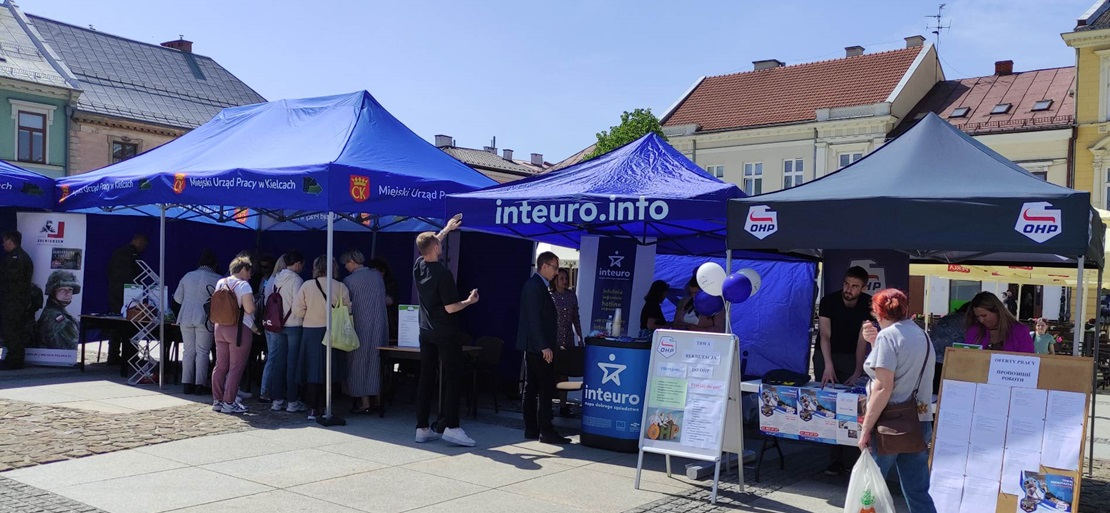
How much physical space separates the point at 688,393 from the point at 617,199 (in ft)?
6.18

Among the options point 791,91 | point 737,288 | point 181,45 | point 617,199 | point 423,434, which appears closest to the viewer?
point 737,288

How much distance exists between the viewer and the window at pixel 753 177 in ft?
115

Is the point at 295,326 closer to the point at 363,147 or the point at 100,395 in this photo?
the point at 363,147

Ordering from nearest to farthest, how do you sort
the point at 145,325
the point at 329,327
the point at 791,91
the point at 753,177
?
the point at 329,327 → the point at 145,325 → the point at 753,177 → the point at 791,91

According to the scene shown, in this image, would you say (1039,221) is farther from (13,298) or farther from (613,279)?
(13,298)

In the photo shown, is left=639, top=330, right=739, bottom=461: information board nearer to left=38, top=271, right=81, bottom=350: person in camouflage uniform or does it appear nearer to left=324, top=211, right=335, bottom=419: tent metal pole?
left=324, top=211, right=335, bottom=419: tent metal pole

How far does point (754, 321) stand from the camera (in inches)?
507

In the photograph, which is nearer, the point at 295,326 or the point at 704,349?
the point at 704,349

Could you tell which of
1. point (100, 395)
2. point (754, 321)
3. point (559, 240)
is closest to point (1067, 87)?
point (754, 321)

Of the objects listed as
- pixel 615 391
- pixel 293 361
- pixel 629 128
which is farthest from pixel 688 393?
pixel 629 128

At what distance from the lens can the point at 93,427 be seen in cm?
812

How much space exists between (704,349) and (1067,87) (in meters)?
29.8

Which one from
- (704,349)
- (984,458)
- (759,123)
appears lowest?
(984,458)

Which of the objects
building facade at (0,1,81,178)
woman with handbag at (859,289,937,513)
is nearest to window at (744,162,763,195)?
building facade at (0,1,81,178)
